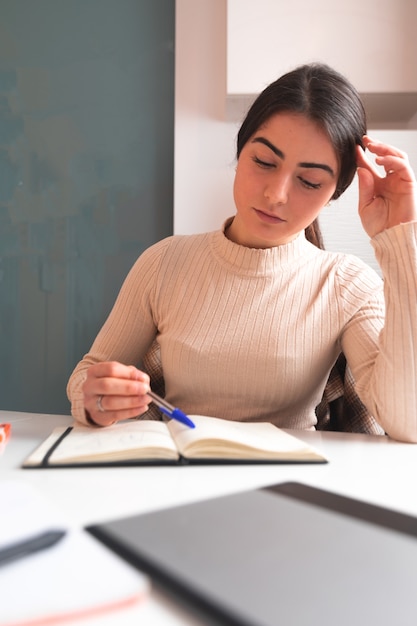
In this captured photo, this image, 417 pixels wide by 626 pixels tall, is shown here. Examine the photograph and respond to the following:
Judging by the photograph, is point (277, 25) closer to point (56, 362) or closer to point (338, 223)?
point (338, 223)

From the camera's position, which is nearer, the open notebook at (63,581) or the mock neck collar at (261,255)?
the open notebook at (63,581)

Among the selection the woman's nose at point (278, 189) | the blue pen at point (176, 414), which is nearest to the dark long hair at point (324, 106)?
the woman's nose at point (278, 189)

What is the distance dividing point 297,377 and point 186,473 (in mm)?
509

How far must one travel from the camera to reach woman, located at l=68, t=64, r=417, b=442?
1092 mm

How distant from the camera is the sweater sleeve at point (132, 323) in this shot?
47.4 inches

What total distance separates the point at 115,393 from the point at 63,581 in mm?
473

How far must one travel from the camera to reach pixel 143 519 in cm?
49

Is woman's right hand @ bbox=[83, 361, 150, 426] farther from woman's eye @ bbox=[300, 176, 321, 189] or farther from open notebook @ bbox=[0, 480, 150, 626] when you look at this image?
woman's eye @ bbox=[300, 176, 321, 189]

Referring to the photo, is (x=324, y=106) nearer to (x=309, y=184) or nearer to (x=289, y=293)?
(x=309, y=184)

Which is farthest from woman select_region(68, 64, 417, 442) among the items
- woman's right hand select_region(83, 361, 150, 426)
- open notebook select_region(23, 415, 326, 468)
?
open notebook select_region(23, 415, 326, 468)

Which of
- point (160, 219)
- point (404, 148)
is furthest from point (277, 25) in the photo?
point (160, 219)

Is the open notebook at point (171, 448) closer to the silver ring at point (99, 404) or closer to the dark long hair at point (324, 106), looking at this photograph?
the silver ring at point (99, 404)

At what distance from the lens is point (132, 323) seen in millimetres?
1236

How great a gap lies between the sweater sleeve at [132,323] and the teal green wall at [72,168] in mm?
826
